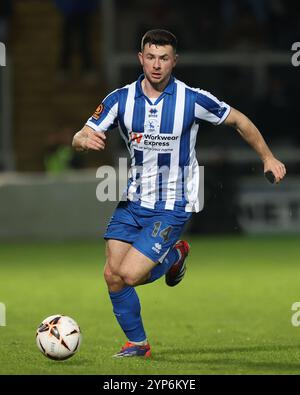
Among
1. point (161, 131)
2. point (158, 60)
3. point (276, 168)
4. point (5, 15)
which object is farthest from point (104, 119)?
point (5, 15)

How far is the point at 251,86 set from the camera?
22938 millimetres

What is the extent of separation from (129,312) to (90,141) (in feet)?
3.88

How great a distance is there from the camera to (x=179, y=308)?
40.2ft

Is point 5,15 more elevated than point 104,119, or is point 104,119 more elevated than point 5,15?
point 5,15

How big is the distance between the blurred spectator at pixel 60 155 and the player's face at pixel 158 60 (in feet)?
36.9

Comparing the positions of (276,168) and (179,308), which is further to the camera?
(179,308)

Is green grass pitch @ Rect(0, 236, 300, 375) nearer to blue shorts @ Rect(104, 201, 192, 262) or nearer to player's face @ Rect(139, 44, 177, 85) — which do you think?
blue shorts @ Rect(104, 201, 192, 262)

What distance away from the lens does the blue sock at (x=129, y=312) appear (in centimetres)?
896

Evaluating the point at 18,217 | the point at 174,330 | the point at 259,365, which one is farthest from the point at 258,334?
the point at 18,217

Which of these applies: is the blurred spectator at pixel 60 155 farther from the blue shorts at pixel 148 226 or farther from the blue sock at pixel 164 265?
the blue shorts at pixel 148 226

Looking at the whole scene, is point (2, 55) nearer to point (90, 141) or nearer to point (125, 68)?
point (125, 68)

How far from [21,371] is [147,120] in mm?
1921

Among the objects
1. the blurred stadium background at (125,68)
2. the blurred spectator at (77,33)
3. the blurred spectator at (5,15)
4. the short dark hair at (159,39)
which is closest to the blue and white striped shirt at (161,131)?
the short dark hair at (159,39)

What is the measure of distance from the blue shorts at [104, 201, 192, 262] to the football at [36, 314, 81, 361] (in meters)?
0.70
